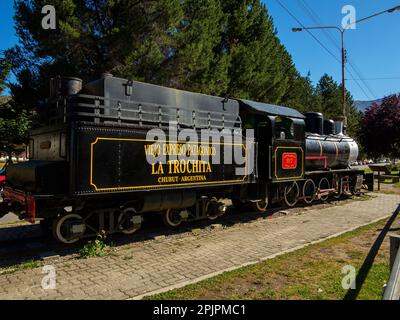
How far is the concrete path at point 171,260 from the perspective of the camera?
5.29 m

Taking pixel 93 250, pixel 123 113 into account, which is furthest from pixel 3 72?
pixel 93 250

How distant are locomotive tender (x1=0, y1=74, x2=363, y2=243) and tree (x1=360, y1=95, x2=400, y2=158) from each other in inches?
727

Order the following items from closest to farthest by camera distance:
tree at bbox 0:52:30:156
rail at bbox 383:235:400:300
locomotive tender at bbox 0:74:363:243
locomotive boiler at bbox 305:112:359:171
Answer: rail at bbox 383:235:400:300 → locomotive tender at bbox 0:74:363:243 → locomotive boiler at bbox 305:112:359:171 → tree at bbox 0:52:30:156

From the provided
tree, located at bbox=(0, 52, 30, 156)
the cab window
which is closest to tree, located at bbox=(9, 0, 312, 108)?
tree, located at bbox=(0, 52, 30, 156)

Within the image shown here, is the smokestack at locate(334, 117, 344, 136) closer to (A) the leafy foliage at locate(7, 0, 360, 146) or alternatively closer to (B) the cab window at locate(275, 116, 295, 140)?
(B) the cab window at locate(275, 116, 295, 140)

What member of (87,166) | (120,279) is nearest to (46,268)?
(120,279)

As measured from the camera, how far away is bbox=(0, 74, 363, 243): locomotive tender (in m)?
6.85

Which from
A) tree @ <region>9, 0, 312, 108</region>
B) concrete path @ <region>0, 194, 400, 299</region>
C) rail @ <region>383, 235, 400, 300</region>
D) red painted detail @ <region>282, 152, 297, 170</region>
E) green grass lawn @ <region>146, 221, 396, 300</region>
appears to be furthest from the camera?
tree @ <region>9, 0, 312, 108</region>

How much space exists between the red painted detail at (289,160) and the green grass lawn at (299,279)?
414 centimetres

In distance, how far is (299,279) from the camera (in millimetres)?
5738

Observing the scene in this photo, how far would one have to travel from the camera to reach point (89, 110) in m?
7.89

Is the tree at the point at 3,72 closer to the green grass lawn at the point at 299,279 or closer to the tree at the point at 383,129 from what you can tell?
the green grass lawn at the point at 299,279

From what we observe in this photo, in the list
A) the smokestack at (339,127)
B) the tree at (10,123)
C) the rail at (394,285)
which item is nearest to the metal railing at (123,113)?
the rail at (394,285)

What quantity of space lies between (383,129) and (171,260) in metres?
25.4
